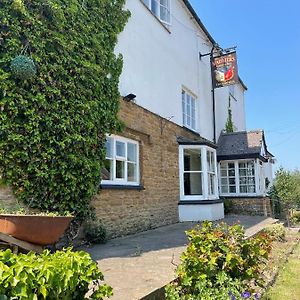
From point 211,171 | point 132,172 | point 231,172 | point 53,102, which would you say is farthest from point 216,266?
point 231,172

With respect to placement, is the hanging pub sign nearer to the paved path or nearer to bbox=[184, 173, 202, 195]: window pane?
bbox=[184, 173, 202, 195]: window pane

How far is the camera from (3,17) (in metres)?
5.87

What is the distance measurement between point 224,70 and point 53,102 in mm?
12620

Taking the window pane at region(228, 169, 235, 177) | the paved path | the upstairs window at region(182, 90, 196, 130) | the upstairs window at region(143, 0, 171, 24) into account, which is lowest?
the paved path

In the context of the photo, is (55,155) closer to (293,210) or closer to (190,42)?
(190,42)

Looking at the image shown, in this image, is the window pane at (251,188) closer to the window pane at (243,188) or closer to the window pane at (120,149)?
the window pane at (243,188)

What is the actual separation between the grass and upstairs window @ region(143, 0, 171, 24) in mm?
9687

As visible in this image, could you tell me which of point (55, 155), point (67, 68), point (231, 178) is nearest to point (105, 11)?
point (67, 68)

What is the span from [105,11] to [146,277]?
6.89 metres

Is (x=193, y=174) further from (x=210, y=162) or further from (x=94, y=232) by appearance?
(x=94, y=232)

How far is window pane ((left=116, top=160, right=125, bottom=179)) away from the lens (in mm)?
9182

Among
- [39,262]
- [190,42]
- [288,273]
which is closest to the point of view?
[39,262]

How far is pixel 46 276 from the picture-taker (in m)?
2.05

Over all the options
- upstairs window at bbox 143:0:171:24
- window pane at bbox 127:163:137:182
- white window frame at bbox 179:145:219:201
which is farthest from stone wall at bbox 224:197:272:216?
upstairs window at bbox 143:0:171:24
